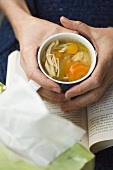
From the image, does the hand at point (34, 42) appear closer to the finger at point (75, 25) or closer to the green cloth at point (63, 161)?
the finger at point (75, 25)

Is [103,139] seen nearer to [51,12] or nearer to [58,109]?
[58,109]

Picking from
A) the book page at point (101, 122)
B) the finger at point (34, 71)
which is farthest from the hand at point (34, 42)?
the book page at point (101, 122)

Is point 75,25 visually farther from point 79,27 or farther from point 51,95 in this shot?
point 51,95

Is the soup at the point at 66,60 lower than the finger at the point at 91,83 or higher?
higher

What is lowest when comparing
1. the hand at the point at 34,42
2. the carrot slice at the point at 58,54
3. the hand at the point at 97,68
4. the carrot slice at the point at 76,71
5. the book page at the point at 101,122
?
the book page at the point at 101,122

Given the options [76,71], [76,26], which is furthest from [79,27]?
[76,71]

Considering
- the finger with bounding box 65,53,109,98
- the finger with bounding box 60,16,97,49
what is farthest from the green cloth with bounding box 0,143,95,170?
the finger with bounding box 60,16,97,49

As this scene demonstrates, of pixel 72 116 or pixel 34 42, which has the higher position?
pixel 34 42
